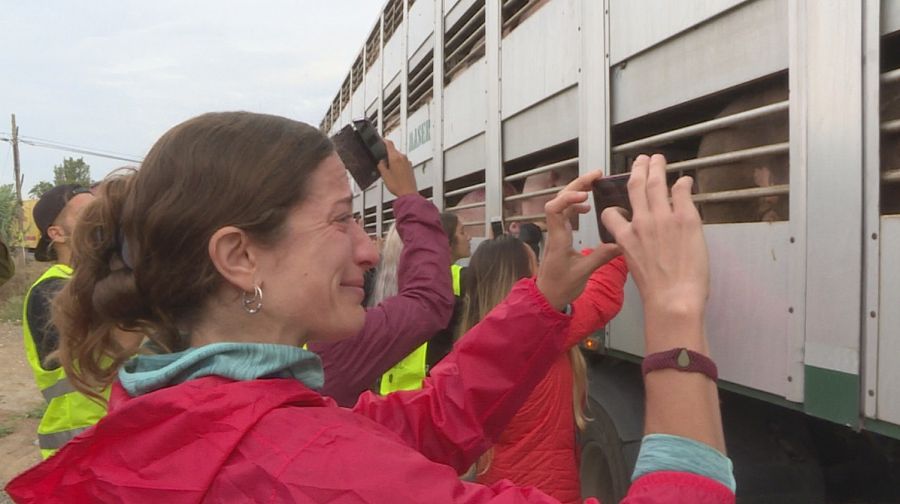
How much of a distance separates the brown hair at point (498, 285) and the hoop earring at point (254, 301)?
5.19 feet

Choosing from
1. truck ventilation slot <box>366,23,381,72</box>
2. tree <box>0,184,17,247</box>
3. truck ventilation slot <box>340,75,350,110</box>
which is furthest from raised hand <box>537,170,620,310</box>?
tree <box>0,184,17,247</box>

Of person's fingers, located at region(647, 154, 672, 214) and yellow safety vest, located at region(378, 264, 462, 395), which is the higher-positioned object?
person's fingers, located at region(647, 154, 672, 214)

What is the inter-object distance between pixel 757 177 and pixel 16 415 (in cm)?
853

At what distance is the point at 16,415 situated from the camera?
8.09 metres

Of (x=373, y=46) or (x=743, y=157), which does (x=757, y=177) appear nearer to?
(x=743, y=157)

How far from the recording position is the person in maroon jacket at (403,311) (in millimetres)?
1979

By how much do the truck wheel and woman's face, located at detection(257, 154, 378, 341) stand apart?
157cm

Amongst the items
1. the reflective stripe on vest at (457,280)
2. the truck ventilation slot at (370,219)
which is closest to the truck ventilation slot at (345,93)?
the truck ventilation slot at (370,219)

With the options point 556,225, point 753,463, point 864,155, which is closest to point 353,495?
point 556,225

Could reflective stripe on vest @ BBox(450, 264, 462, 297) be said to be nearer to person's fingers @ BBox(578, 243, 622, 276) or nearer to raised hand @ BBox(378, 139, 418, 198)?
raised hand @ BBox(378, 139, 418, 198)

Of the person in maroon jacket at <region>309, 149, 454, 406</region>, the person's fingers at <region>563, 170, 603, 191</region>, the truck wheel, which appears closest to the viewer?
the person's fingers at <region>563, 170, 603, 191</region>

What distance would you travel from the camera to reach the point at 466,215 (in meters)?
4.28

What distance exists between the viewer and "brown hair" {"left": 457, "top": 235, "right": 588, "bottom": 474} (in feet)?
8.58

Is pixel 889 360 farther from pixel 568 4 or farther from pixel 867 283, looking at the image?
pixel 568 4
